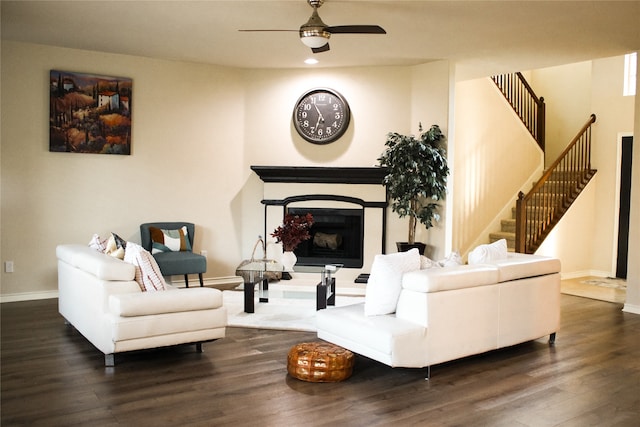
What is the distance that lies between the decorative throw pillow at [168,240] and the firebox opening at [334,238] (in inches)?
58.8

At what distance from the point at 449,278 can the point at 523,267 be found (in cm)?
91

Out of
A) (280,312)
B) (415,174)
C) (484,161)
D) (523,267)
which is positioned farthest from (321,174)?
(523,267)

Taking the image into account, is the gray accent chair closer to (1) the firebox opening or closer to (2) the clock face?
(1) the firebox opening

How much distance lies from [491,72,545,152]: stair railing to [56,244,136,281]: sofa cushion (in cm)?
702

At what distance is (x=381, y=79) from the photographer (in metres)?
7.69

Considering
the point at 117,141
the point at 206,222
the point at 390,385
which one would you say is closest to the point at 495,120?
the point at 206,222

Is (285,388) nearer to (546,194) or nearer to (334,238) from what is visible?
(334,238)

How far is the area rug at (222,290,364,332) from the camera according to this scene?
17.8 feet

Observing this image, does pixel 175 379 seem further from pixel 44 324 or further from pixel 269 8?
pixel 269 8

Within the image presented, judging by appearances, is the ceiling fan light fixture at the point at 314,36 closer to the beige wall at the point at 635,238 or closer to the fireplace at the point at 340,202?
→ the fireplace at the point at 340,202

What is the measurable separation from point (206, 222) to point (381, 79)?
299 centimetres

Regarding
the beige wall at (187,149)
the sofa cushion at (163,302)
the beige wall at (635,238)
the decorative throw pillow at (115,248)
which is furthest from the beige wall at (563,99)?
the decorative throw pillow at (115,248)

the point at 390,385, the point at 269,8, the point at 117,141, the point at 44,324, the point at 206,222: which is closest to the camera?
the point at 390,385

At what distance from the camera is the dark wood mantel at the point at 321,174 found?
24.8ft
